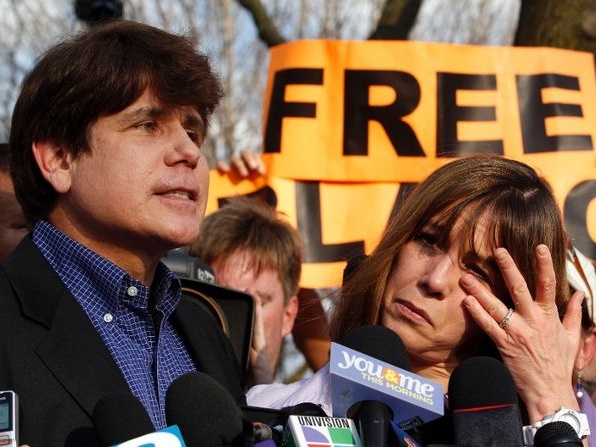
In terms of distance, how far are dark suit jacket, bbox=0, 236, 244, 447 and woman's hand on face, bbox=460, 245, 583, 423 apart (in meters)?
0.92

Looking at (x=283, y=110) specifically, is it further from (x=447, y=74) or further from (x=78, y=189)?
(x=78, y=189)

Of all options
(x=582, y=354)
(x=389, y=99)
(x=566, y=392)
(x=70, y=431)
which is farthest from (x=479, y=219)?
(x=389, y=99)

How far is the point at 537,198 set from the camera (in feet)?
10.3

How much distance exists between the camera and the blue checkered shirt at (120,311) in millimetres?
2715

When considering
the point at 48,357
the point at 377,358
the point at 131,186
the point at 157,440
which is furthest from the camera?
the point at 131,186

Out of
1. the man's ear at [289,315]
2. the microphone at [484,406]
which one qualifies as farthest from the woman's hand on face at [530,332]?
the man's ear at [289,315]

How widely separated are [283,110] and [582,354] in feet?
8.91

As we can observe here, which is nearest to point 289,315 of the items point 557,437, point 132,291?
point 132,291

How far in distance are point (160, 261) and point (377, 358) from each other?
2.59 ft

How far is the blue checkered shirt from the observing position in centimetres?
271

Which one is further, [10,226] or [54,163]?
[10,226]

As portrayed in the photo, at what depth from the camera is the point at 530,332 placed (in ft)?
9.73

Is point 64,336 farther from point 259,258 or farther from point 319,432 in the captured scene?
point 259,258

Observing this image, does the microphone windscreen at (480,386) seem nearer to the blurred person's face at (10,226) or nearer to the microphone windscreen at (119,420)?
the microphone windscreen at (119,420)
